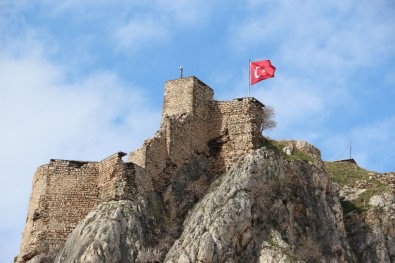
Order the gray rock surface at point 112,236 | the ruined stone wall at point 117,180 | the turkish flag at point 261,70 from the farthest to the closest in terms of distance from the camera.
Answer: the turkish flag at point 261,70 < the ruined stone wall at point 117,180 < the gray rock surface at point 112,236

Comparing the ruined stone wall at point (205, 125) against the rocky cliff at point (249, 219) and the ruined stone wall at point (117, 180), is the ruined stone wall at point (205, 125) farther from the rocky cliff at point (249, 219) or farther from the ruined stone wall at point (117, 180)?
the ruined stone wall at point (117, 180)

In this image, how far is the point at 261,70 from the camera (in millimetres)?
48188

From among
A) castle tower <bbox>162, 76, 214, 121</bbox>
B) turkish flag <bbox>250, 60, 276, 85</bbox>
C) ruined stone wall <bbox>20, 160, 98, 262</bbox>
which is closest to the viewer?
ruined stone wall <bbox>20, 160, 98, 262</bbox>

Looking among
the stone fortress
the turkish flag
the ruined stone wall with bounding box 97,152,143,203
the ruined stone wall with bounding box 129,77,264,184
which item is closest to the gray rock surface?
the ruined stone wall with bounding box 97,152,143,203

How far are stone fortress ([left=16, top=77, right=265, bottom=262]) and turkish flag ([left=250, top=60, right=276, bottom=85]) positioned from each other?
2.24 metres

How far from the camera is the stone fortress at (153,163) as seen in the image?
41438mm

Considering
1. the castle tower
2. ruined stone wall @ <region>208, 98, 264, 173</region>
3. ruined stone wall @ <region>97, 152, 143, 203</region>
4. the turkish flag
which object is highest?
the turkish flag

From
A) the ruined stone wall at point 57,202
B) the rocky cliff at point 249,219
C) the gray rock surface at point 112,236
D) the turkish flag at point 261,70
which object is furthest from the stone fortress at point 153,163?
the turkish flag at point 261,70

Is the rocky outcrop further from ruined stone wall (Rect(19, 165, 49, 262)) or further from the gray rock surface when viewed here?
ruined stone wall (Rect(19, 165, 49, 262))

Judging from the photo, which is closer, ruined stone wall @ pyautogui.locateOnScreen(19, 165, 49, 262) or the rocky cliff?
the rocky cliff

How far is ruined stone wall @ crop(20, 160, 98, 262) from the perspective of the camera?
41312mm

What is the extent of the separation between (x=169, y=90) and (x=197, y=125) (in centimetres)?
A: 259

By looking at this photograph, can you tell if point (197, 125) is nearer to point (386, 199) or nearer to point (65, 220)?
point (65, 220)

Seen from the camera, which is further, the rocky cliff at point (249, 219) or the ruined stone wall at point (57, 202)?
the ruined stone wall at point (57, 202)
